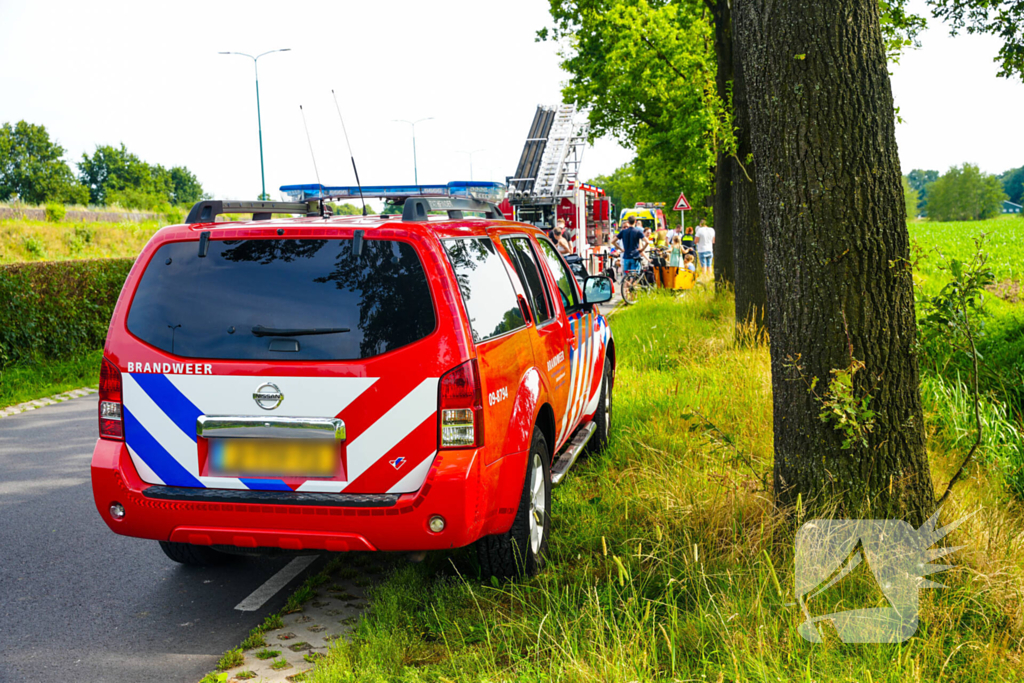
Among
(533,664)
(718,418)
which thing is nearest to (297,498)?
(533,664)

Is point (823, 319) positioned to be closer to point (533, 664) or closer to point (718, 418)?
point (533, 664)

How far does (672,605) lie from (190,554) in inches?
106

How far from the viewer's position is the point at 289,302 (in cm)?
358

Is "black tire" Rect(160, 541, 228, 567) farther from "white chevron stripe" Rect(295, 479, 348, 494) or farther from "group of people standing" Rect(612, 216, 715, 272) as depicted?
"group of people standing" Rect(612, 216, 715, 272)

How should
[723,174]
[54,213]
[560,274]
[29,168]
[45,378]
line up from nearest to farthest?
[560,274] < [45,378] < [723,174] < [54,213] < [29,168]

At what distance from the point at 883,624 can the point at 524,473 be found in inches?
64.1

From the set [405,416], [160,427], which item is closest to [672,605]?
[405,416]

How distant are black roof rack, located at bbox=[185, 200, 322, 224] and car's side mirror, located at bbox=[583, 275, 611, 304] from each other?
2019 mm

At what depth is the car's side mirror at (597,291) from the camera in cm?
612

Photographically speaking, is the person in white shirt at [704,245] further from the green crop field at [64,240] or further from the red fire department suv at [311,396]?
the red fire department suv at [311,396]

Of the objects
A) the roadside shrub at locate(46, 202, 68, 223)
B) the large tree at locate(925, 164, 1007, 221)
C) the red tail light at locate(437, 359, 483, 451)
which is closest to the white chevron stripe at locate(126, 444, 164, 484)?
the red tail light at locate(437, 359, 483, 451)

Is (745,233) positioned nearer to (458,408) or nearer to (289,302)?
(458,408)

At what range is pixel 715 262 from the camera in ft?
46.5

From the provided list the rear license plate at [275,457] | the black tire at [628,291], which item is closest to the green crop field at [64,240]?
the black tire at [628,291]
